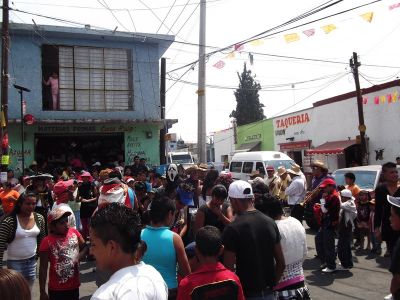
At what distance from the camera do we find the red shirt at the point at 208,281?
2939mm

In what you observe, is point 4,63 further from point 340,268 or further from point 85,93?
point 340,268

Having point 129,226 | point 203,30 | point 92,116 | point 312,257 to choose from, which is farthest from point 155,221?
point 92,116

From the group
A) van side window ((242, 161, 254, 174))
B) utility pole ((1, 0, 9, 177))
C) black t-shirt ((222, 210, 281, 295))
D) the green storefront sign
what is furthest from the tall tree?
black t-shirt ((222, 210, 281, 295))

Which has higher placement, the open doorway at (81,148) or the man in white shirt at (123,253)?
the open doorway at (81,148)

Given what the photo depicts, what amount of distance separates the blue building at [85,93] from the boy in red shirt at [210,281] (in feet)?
46.8

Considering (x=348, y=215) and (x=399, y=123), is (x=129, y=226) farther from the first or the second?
(x=399, y=123)

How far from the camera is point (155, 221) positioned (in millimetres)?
3734

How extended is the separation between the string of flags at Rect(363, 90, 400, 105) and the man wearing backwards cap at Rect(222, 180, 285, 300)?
2053cm

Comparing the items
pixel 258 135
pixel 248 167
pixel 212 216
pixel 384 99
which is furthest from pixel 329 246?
pixel 258 135

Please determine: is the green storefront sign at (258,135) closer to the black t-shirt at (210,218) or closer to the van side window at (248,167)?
the van side window at (248,167)

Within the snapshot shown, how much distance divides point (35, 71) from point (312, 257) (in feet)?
42.3

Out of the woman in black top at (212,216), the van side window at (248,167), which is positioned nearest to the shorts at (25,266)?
the woman in black top at (212,216)

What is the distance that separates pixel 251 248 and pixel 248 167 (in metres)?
16.0

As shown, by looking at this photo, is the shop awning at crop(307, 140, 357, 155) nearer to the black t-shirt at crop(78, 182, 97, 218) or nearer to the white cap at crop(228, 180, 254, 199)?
the black t-shirt at crop(78, 182, 97, 218)
